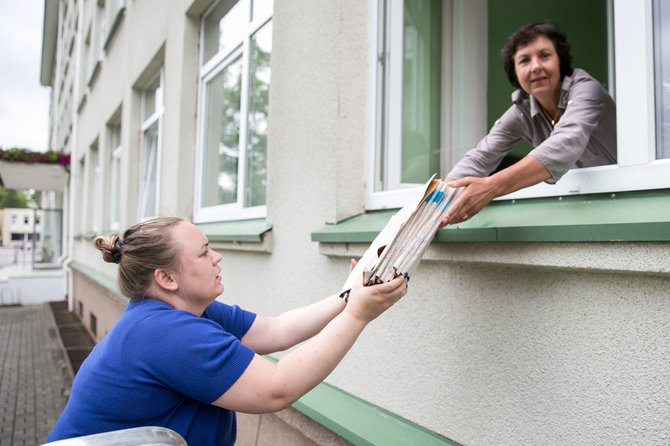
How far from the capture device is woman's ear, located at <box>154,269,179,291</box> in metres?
1.49

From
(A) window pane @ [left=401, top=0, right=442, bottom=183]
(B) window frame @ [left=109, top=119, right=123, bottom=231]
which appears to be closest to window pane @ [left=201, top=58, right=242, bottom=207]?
(A) window pane @ [left=401, top=0, right=442, bottom=183]

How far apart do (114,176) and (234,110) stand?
5.69 meters

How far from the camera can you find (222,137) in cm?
→ 427

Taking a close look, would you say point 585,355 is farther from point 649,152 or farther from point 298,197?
point 298,197

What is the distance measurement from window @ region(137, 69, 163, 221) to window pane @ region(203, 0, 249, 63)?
177 cm

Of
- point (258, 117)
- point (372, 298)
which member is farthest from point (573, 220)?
point (258, 117)

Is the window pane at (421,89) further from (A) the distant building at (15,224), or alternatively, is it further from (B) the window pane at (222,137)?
(A) the distant building at (15,224)

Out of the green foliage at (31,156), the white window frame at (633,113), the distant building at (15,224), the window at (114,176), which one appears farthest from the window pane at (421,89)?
the distant building at (15,224)

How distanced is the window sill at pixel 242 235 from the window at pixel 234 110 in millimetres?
107

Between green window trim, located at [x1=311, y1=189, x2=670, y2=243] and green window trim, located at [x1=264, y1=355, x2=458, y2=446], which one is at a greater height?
green window trim, located at [x1=311, y1=189, x2=670, y2=243]

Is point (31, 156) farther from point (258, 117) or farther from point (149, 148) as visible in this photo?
point (258, 117)

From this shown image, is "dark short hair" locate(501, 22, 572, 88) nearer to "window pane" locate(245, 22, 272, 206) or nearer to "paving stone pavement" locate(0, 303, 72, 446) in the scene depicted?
"window pane" locate(245, 22, 272, 206)

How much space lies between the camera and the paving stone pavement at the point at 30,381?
16.7 ft

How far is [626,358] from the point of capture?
1.24 meters
